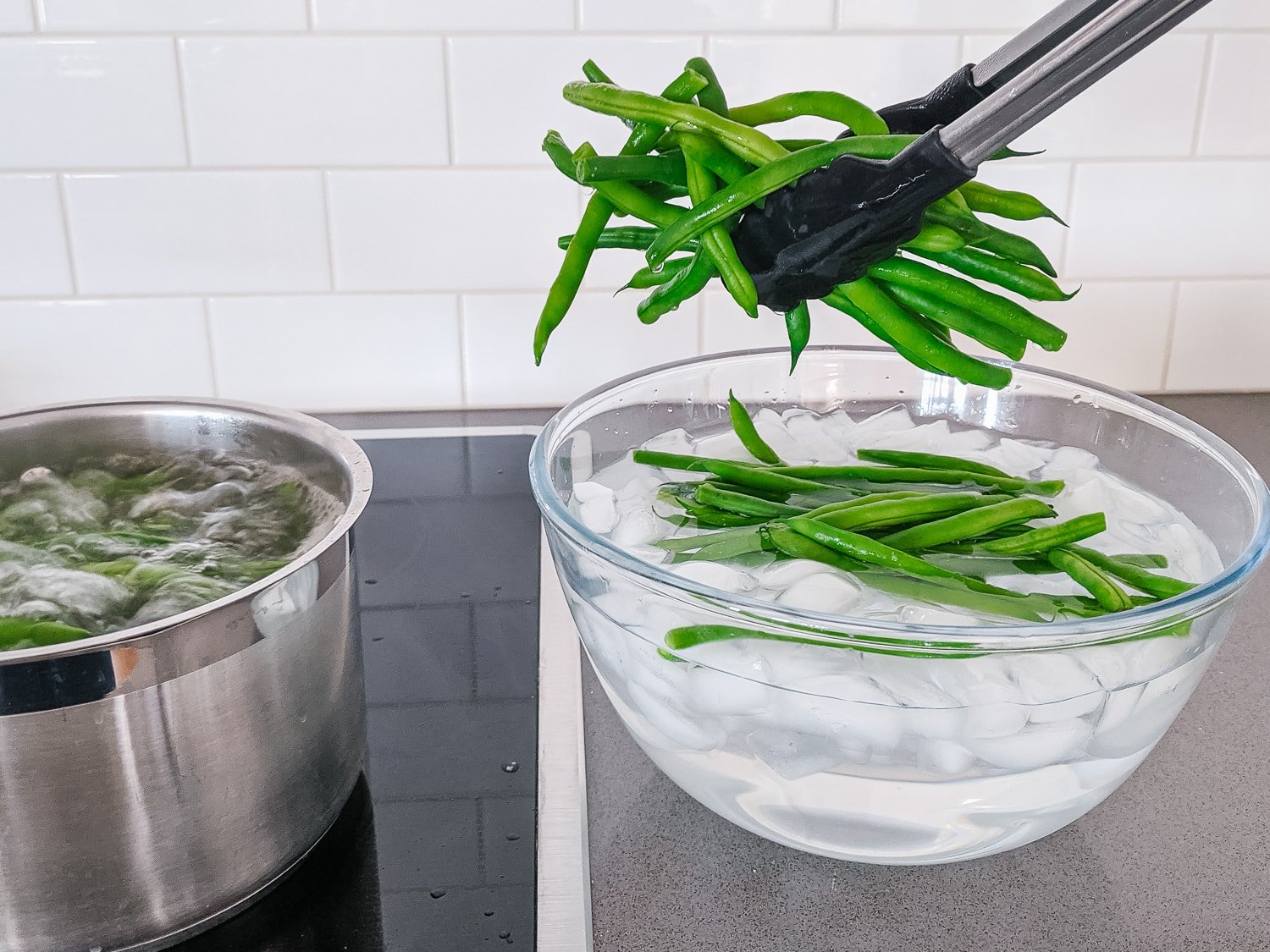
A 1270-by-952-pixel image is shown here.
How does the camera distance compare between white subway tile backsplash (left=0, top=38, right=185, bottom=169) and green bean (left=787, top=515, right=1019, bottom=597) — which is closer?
green bean (left=787, top=515, right=1019, bottom=597)

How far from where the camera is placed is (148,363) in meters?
1.16

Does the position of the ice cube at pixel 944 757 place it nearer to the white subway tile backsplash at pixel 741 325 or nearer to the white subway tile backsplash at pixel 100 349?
the white subway tile backsplash at pixel 741 325

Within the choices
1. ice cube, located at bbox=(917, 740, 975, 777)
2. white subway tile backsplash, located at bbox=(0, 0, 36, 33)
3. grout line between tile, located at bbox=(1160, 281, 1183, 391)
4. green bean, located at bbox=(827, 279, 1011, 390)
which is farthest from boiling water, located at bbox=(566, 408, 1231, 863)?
white subway tile backsplash, located at bbox=(0, 0, 36, 33)

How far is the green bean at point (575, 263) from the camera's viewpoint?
0.59 metres

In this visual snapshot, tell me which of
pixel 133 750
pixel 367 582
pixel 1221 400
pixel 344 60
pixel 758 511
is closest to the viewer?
pixel 133 750

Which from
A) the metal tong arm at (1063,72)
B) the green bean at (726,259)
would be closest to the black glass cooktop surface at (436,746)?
the green bean at (726,259)

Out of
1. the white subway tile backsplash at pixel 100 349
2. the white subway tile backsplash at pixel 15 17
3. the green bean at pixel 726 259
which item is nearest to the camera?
the green bean at pixel 726 259

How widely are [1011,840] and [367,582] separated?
0.54 meters

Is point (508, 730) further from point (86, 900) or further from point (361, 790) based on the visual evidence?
point (86, 900)

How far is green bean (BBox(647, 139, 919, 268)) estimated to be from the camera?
0.49 meters

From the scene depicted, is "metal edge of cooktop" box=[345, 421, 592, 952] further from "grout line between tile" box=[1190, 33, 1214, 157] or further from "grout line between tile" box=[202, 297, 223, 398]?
"grout line between tile" box=[1190, 33, 1214, 157]

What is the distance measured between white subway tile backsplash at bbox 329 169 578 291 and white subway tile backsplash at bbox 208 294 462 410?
0.09 ft

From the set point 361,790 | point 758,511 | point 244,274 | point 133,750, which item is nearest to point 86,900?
point 133,750

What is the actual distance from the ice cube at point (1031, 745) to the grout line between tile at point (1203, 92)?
2.98 feet
